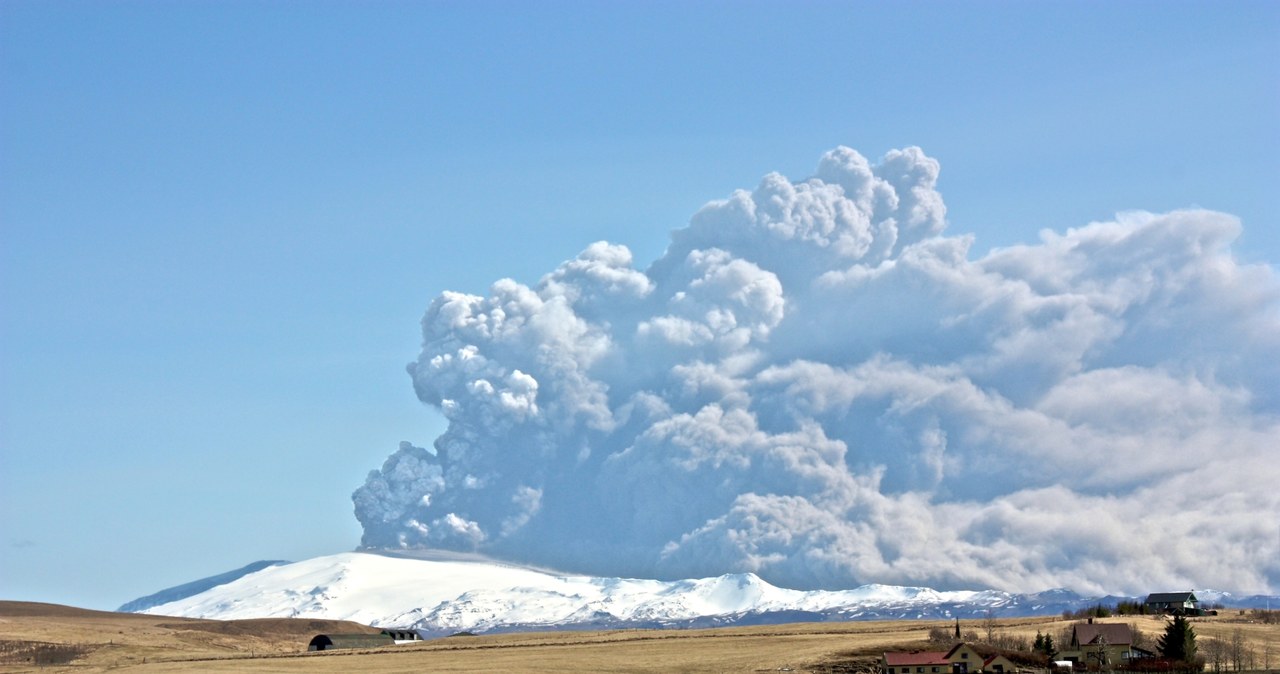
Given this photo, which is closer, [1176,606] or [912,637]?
[912,637]

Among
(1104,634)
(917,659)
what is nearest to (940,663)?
(917,659)

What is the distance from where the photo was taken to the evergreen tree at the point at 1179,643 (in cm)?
13800

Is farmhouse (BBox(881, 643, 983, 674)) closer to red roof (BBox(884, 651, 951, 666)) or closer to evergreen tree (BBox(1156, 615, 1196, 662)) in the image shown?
red roof (BBox(884, 651, 951, 666))

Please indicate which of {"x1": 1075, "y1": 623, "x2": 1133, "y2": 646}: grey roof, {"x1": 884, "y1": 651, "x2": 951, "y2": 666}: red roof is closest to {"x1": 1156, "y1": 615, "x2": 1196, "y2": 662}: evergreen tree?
{"x1": 1075, "y1": 623, "x2": 1133, "y2": 646}: grey roof

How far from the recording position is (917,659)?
137 metres

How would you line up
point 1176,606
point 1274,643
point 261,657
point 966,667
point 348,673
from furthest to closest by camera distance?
point 1176,606 < point 261,657 < point 1274,643 < point 348,673 < point 966,667

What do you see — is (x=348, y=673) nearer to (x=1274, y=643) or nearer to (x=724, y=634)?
(x=724, y=634)

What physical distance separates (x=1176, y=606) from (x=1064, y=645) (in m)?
53.3

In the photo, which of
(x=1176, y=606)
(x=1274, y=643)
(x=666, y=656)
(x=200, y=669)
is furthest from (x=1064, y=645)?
(x=200, y=669)

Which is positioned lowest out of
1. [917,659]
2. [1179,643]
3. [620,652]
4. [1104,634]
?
[917,659]

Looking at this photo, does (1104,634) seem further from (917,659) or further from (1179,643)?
(917,659)

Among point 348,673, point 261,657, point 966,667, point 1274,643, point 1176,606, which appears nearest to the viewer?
point 966,667

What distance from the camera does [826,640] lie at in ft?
527

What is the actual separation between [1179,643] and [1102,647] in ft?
20.0
